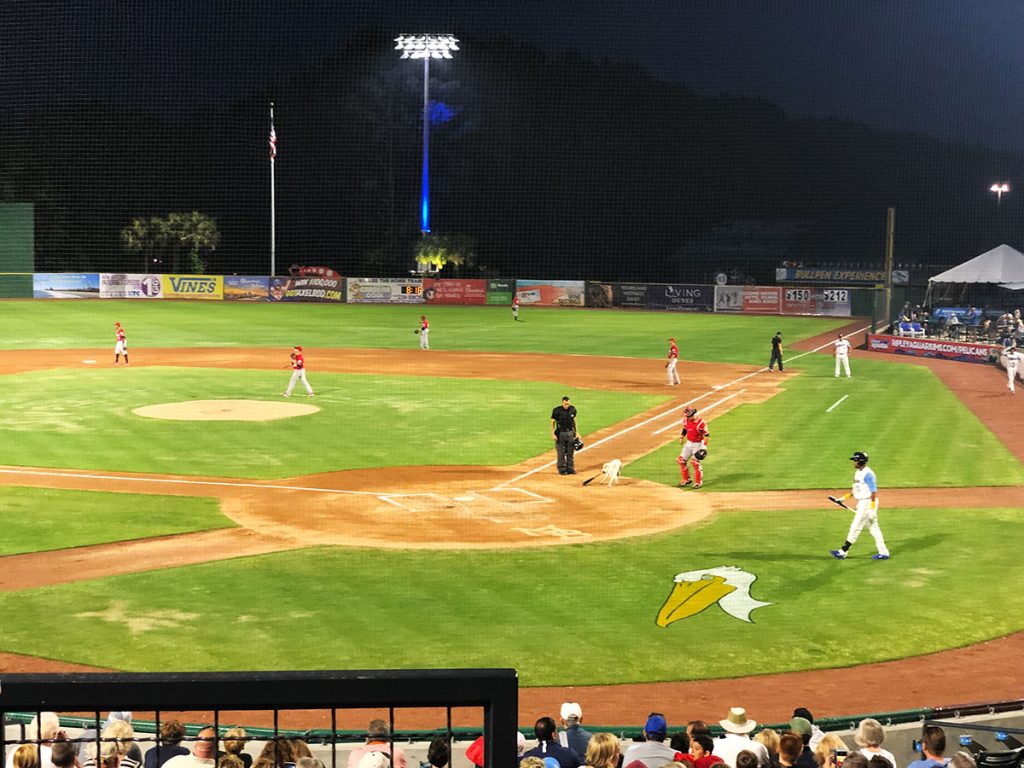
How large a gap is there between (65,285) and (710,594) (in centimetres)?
5815

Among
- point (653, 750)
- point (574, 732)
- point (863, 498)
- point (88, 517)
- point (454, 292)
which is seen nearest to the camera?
point (653, 750)

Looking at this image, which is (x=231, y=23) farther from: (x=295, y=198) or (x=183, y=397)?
(x=183, y=397)

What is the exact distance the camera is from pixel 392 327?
58.0m

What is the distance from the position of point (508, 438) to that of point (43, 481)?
930 cm

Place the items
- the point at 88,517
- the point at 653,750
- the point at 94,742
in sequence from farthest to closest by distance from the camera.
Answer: the point at 88,517 < the point at 653,750 < the point at 94,742

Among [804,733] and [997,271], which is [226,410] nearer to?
[804,733]

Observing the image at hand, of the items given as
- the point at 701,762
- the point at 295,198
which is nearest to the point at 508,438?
the point at 701,762

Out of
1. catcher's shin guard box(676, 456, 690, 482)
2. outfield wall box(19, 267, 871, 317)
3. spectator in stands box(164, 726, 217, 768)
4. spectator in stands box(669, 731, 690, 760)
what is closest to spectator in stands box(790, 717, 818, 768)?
spectator in stands box(669, 731, 690, 760)

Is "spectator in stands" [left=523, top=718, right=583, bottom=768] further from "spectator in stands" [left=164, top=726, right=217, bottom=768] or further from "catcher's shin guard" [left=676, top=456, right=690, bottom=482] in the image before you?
"catcher's shin guard" [left=676, top=456, right=690, bottom=482]

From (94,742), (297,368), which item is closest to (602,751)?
(94,742)

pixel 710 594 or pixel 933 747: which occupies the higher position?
pixel 933 747

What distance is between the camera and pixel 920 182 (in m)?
108

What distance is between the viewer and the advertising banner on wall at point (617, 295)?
70562 millimetres

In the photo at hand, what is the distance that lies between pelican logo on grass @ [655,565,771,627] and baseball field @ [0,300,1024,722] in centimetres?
4
